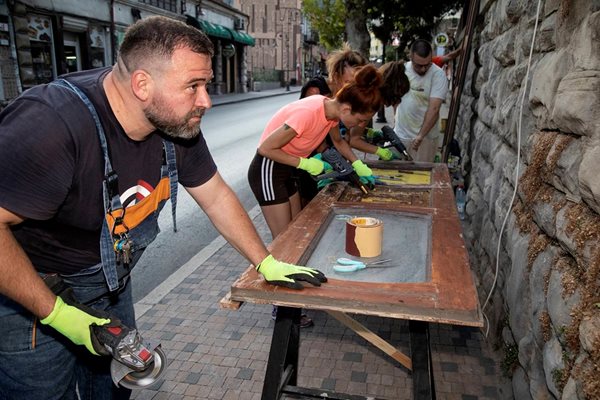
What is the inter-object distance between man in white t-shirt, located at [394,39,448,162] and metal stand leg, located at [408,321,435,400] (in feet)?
11.6

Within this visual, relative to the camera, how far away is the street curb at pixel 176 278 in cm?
359

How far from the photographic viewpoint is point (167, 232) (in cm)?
529

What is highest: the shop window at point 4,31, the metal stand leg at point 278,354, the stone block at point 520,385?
the shop window at point 4,31

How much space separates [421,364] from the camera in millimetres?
1919

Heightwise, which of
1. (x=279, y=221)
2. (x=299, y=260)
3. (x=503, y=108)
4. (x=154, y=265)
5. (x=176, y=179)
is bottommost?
(x=154, y=265)

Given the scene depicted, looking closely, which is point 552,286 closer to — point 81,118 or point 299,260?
point 299,260

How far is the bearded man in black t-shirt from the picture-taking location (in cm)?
139

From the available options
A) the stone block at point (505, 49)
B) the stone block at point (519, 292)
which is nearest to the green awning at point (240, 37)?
the stone block at point (505, 49)

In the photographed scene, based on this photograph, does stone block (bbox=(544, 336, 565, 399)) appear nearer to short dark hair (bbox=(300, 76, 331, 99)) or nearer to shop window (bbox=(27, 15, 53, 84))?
short dark hair (bbox=(300, 76, 331, 99))

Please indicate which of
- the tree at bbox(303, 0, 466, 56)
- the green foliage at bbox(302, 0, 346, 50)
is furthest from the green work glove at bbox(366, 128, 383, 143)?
the green foliage at bbox(302, 0, 346, 50)

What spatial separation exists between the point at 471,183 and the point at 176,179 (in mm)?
3580

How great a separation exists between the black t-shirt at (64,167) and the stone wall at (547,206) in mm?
1543

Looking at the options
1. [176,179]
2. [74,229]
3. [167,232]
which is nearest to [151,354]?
[74,229]

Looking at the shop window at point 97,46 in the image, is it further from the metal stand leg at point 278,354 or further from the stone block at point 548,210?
the stone block at point 548,210
